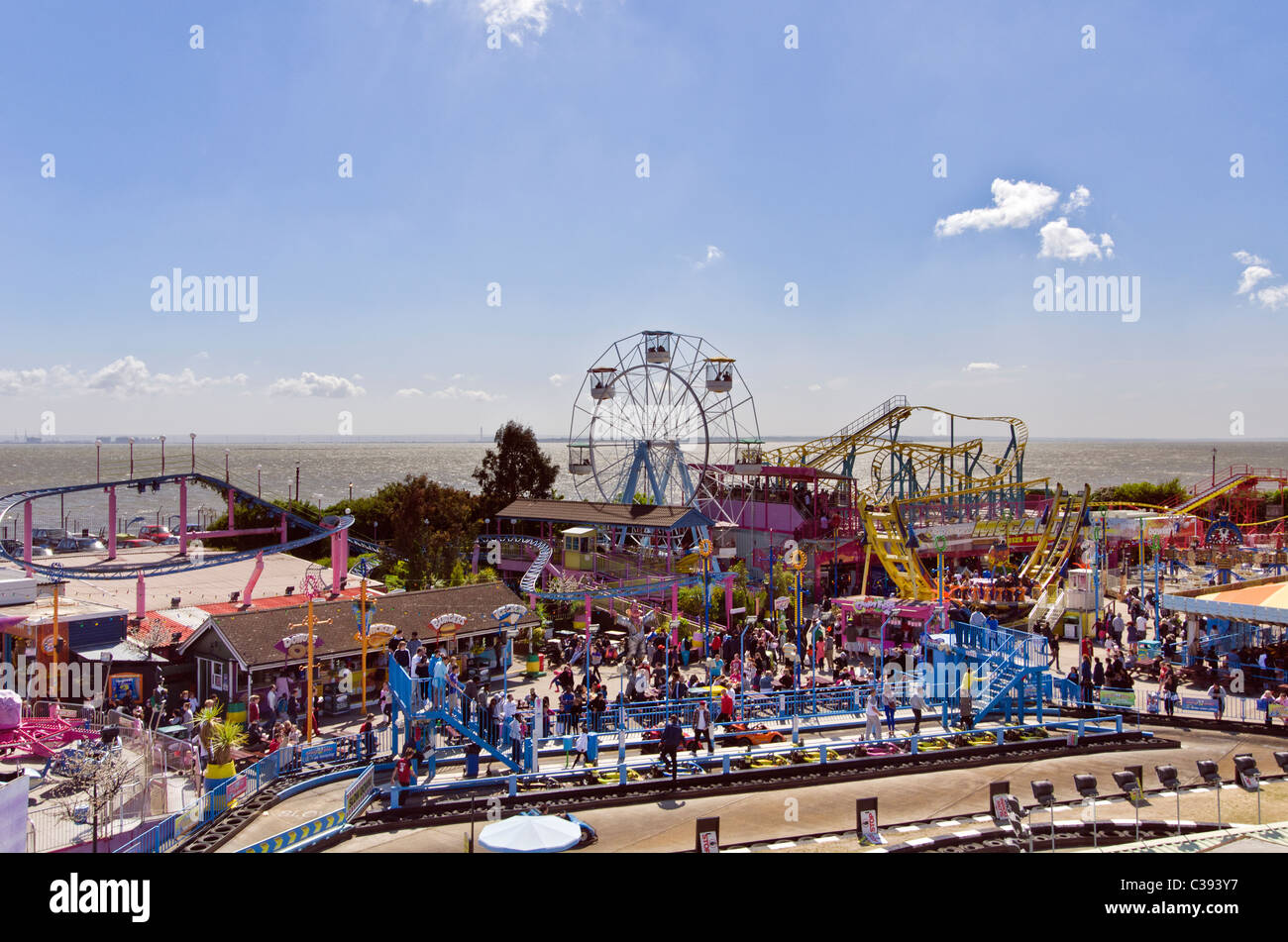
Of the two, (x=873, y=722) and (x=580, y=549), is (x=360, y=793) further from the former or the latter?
(x=580, y=549)

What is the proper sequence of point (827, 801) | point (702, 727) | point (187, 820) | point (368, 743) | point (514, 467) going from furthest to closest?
point (514, 467) → point (702, 727) → point (368, 743) → point (827, 801) → point (187, 820)

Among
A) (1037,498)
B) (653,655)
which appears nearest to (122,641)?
(653,655)

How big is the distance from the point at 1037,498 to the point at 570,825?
66199mm

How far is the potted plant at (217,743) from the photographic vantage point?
1673 centimetres

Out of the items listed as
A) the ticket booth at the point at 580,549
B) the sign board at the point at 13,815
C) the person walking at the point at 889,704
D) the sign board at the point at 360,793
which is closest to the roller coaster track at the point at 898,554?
the ticket booth at the point at 580,549

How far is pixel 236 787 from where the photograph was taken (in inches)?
647

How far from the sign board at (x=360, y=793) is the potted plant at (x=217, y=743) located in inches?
91.4

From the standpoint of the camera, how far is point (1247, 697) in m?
23.8

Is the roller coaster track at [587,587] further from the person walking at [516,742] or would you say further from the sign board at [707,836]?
the sign board at [707,836]

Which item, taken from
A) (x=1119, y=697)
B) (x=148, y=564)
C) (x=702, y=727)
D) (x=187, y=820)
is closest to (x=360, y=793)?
(x=187, y=820)

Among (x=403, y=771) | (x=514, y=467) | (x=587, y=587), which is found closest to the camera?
(x=403, y=771)

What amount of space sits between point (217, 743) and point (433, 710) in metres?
4.04
